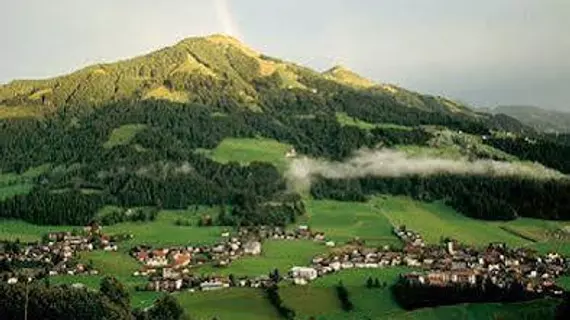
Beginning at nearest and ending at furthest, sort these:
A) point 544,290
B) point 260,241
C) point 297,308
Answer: point 297,308 < point 544,290 < point 260,241

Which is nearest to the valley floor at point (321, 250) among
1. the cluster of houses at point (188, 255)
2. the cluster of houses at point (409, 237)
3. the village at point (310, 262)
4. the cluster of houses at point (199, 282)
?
the cluster of houses at point (409, 237)

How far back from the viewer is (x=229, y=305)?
121312 mm

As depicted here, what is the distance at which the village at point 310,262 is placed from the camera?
444ft

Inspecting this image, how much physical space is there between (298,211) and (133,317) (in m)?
88.6

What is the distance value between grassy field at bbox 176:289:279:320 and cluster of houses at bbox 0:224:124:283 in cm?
2631

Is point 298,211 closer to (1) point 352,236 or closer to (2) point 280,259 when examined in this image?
(1) point 352,236

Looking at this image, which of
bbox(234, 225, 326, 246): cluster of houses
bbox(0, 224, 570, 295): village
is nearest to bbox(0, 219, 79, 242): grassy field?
bbox(0, 224, 570, 295): village

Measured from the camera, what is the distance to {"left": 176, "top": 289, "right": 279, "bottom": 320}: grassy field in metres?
117

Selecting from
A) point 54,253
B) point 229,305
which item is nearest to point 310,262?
point 229,305

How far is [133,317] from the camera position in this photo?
110 m

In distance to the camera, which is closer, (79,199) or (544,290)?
(544,290)

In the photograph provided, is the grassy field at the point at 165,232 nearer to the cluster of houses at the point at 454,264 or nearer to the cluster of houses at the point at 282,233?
the cluster of houses at the point at 282,233

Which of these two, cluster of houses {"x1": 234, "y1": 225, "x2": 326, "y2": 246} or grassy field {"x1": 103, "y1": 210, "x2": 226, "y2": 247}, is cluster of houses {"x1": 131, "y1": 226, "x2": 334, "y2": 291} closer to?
cluster of houses {"x1": 234, "y1": 225, "x2": 326, "y2": 246}

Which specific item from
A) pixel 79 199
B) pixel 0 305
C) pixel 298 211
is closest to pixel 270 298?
pixel 0 305
